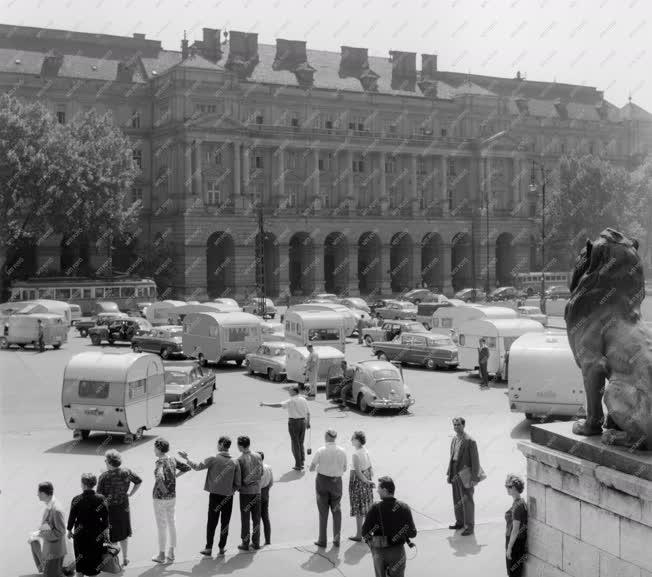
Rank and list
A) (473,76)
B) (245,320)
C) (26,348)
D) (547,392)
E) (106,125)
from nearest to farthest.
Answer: (547,392), (245,320), (26,348), (106,125), (473,76)

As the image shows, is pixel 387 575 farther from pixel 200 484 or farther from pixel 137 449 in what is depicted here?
pixel 137 449

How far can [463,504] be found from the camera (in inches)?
555

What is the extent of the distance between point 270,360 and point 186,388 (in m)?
9.09

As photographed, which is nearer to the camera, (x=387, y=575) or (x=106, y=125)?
(x=387, y=575)

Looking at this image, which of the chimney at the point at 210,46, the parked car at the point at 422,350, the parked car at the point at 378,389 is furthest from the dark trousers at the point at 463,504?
the chimney at the point at 210,46

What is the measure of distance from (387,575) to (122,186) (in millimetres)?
64467

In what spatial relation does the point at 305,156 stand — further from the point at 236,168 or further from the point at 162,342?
the point at 162,342

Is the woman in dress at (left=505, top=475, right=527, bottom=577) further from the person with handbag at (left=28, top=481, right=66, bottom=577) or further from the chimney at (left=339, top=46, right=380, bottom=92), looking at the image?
the chimney at (left=339, top=46, right=380, bottom=92)

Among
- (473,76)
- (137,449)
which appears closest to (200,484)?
(137,449)

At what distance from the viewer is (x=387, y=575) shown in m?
10.9

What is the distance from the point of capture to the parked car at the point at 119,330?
4638 cm

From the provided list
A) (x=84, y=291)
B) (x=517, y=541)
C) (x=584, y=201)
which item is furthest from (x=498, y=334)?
(x=584, y=201)

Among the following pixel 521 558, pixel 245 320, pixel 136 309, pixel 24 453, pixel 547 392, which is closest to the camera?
pixel 521 558

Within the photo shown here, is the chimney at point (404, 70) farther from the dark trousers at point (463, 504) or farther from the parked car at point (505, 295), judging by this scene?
the dark trousers at point (463, 504)
